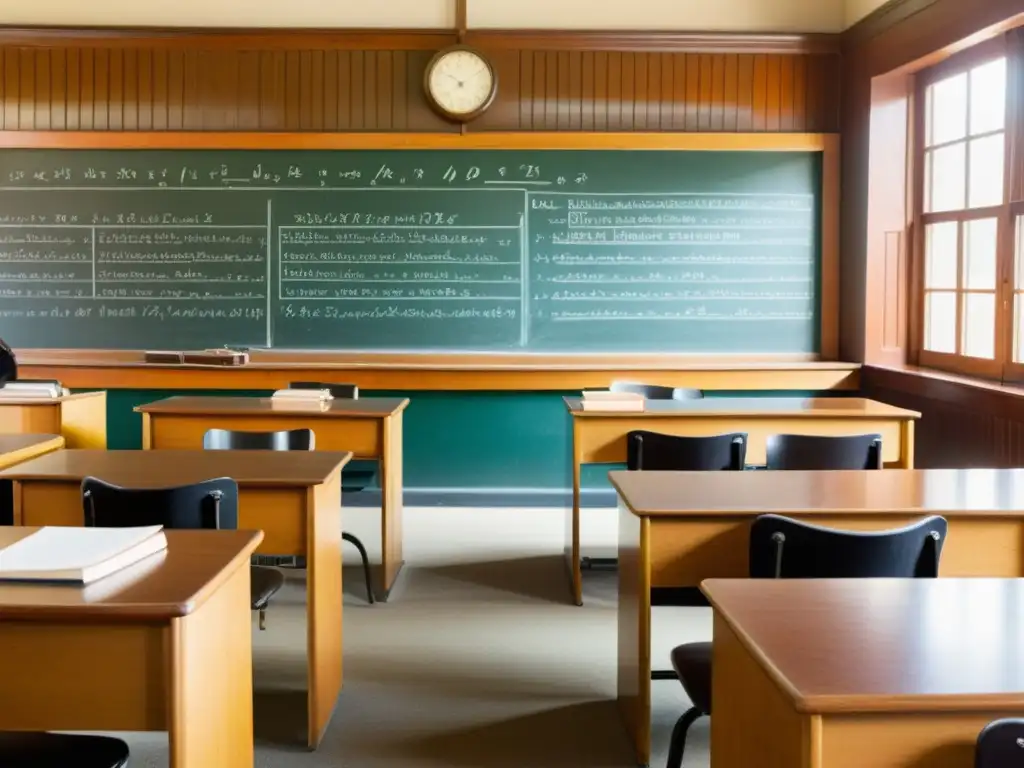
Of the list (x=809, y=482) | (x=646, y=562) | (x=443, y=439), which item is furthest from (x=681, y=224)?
(x=646, y=562)

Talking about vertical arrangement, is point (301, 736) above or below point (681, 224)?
below

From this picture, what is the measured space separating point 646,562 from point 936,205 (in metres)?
3.74

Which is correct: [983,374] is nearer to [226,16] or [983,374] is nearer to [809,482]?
[809,482]

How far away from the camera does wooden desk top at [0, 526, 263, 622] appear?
5.08ft

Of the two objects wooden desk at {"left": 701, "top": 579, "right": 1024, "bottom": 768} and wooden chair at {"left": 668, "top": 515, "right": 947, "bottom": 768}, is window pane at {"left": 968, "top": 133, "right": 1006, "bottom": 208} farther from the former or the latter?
wooden desk at {"left": 701, "top": 579, "right": 1024, "bottom": 768}

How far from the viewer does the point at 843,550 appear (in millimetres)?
2094

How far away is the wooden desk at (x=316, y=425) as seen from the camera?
4.13 meters

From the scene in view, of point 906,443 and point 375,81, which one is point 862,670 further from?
point 375,81

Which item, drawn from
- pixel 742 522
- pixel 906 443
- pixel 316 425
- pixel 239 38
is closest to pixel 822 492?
pixel 742 522

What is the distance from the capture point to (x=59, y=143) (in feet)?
18.9

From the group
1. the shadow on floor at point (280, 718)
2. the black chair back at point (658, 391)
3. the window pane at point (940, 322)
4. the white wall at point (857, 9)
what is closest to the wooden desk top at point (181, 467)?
the shadow on floor at point (280, 718)

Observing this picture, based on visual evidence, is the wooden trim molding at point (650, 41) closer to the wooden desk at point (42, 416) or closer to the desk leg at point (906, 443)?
the desk leg at point (906, 443)

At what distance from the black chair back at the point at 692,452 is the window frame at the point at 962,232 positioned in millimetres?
1729

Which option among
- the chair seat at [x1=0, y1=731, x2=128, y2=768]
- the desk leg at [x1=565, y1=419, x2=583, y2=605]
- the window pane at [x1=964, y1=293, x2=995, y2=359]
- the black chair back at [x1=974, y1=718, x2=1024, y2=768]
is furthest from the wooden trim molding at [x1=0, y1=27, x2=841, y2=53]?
the black chair back at [x1=974, y1=718, x2=1024, y2=768]
